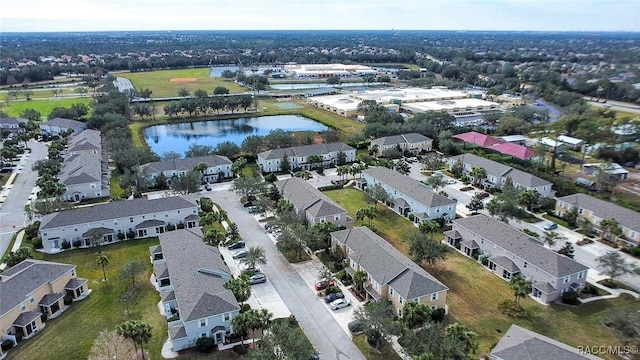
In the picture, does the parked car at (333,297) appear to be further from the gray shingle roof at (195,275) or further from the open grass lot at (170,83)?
the open grass lot at (170,83)

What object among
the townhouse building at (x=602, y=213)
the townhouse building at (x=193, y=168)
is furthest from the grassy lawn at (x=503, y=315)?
the townhouse building at (x=193, y=168)

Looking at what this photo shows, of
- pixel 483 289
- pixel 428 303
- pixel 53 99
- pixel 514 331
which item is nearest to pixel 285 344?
pixel 428 303

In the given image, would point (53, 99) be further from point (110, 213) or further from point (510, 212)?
point (510, 212)

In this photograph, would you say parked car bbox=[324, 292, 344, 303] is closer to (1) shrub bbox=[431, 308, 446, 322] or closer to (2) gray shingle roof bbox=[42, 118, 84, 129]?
(1) shrub bbox=[431, 308, 446, 322]

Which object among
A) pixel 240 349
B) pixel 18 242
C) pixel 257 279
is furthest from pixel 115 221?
pixel 240 349

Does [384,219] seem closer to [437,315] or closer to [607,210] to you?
[437,315]

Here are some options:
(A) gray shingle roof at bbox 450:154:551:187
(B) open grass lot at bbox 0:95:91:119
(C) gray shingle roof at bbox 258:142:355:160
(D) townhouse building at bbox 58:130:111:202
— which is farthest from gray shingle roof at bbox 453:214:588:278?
(B) open grass lot at bbox 0:95:91:119
